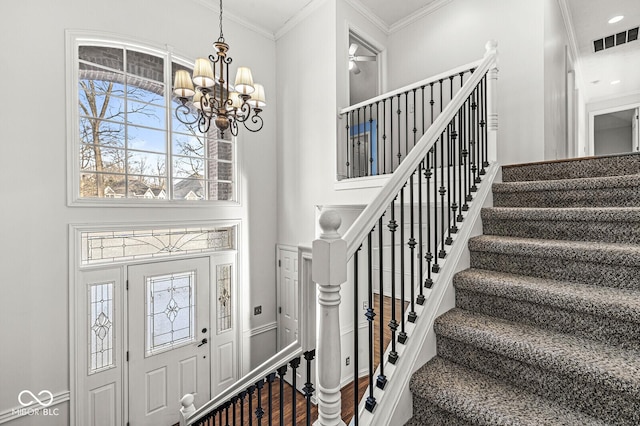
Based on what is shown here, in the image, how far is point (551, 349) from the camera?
1.09m

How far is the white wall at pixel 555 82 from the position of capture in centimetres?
322

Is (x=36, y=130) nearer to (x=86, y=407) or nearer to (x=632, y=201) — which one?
(x=86, y=407)

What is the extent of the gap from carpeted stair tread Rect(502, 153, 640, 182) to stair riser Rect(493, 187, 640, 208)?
34 cm

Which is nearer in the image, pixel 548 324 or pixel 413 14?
pixel 548 324

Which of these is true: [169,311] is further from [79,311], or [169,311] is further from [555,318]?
[555,318]

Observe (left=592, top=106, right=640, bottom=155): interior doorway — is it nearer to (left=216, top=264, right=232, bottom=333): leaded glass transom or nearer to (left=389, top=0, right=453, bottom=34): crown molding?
(left=389, top=0, right=453, bottom=34): crown molding

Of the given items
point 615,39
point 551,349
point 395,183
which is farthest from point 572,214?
point 615,39

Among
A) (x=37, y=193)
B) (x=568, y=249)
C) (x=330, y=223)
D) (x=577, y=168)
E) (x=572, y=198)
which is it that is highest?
(x=577, y=168)

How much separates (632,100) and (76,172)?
10213 mm

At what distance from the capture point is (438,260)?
1.66m

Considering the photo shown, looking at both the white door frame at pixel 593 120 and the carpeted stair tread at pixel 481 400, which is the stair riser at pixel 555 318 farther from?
the white door frame at pixel 593 120

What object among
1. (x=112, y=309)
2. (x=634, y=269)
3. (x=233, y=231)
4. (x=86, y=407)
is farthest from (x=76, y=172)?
(x=634, y=269)

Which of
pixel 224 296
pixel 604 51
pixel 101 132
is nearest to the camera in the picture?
pixel 101 132

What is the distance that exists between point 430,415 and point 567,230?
127cm
